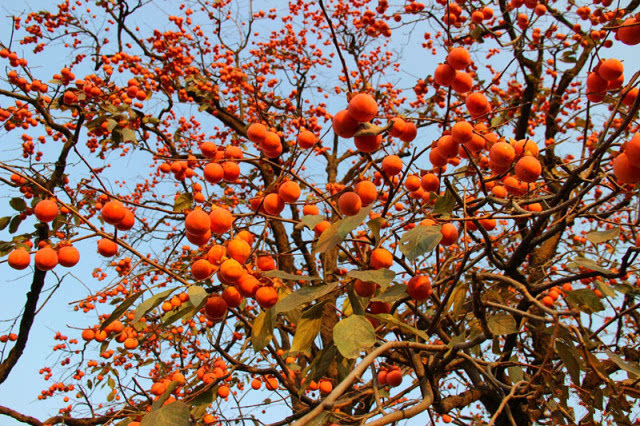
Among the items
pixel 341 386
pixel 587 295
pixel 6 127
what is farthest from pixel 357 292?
pixel 6 127

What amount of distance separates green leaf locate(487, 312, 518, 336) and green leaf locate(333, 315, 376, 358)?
42 centimetres

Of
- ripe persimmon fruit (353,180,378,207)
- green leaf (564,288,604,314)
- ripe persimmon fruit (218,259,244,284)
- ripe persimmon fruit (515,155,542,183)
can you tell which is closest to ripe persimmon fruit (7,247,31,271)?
ripe persimmon fruit (218,259,244,284)

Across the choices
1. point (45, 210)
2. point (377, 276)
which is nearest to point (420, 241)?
point (377, 276)

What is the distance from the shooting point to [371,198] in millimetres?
1133

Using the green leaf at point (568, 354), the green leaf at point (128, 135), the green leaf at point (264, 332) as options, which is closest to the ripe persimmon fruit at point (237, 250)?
the green leaf at point (264, 332)

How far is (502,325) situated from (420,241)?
360 mm

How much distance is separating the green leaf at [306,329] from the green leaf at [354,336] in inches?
5.1

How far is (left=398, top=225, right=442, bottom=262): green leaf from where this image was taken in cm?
91

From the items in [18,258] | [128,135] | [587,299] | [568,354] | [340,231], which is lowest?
[568,354]

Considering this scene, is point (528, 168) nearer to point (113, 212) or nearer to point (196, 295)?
point (196, 295)

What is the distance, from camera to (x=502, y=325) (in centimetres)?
107

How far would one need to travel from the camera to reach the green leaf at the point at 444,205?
109 cm

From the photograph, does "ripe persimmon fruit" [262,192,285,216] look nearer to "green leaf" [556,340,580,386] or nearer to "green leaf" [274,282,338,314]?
"green leaf" [274,282,338,314]

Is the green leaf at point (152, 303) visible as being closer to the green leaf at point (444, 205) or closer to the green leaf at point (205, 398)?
the green leaf at point (205, 398)
